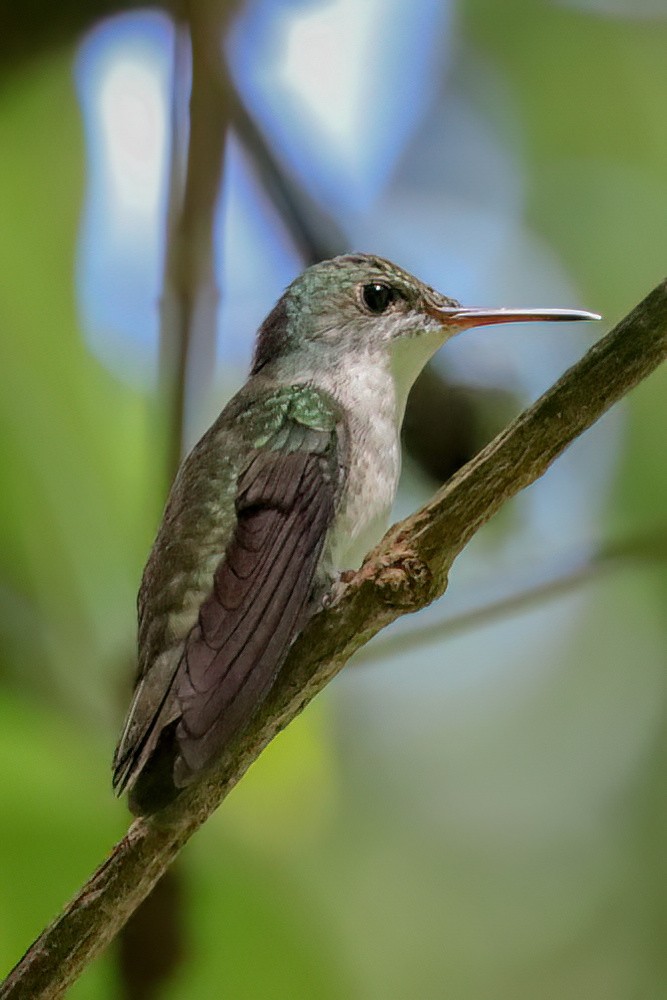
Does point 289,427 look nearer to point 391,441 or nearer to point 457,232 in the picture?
point 391,441

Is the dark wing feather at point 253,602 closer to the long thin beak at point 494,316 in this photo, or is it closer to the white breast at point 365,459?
the white breast at point 365,459

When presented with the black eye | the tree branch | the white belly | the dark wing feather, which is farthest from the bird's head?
the tree branch

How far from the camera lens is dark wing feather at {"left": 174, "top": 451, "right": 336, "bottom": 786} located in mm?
1200

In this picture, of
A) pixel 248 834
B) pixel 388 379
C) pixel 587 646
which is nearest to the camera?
pixel 388 379

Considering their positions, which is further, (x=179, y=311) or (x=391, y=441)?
(x=179, y=311)

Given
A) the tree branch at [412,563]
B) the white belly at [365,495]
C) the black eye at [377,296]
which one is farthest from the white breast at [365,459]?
the tree branch at [412,563]

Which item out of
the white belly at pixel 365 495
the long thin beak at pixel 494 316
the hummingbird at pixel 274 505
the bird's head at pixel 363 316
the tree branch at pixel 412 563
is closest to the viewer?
the tree branch at pixel 412 563

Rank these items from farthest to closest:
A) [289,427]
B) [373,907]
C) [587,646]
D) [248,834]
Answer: [587,646] < [373,907] < [248,834] < [289,427]

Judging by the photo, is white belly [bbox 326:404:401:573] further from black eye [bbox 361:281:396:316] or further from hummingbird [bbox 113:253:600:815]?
black eye [bbox 361:281:396:316]

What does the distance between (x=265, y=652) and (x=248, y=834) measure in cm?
105

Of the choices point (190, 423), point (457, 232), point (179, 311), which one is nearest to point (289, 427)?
point (190, 423)

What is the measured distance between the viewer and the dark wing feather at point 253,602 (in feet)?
3.94

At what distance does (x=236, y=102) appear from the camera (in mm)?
2295

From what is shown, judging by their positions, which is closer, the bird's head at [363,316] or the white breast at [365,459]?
the white breast at [365,459]
